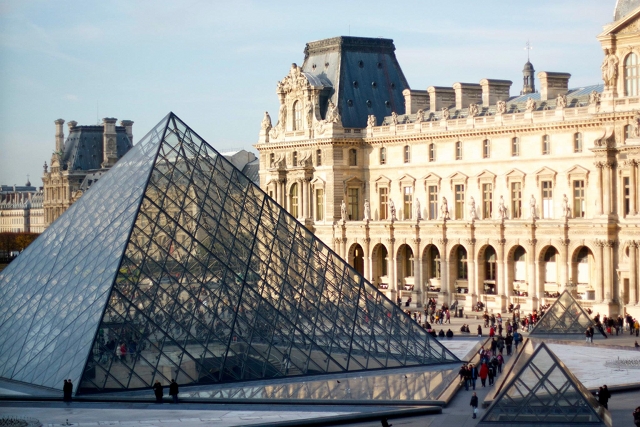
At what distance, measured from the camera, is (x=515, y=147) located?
59.7m

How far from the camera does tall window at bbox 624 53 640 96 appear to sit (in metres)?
51.7

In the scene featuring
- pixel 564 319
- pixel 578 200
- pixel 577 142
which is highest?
pixel 577 142

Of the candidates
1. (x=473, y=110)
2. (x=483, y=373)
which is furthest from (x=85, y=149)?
(x=483, y=373)

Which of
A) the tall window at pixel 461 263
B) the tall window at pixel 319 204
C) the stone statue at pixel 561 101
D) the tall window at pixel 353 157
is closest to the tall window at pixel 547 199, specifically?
the stone statue at pixel 561 101

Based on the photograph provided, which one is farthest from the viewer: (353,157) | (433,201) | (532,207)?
(353,157)

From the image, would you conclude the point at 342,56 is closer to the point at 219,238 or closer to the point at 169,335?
the point at 219,238

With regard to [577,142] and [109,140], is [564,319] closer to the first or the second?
[577,142]

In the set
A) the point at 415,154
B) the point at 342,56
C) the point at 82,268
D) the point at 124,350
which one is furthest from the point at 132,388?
the point at 342,56

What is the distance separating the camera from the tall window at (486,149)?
61.2m

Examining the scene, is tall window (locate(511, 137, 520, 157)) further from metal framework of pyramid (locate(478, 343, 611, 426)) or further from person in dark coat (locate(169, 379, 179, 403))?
person in dark coat (locate(169, 379, 179, 403))

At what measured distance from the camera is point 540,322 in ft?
153

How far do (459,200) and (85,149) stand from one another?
78094 millimetres

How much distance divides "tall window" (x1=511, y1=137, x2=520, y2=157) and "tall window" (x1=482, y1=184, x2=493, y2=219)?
6.92ft

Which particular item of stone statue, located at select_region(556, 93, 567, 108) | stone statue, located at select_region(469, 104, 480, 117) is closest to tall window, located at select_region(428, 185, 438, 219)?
stone statue, located at select_region(469, 104, 480, 117)
